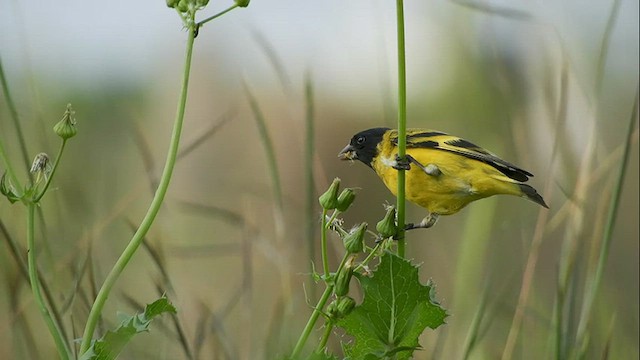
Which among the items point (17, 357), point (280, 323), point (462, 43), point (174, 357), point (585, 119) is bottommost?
point (17, 357)

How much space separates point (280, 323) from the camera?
1646mm

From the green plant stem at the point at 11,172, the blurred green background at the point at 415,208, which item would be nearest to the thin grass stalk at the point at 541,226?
the blurred green background at the point at 415,208

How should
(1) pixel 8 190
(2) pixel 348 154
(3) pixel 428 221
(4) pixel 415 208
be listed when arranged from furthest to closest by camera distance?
(4) pixel 415 208
(2) pixel 348 154
(3) pixel 428 221
(1) pixel 8 190

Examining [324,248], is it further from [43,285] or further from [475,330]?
[43,285]

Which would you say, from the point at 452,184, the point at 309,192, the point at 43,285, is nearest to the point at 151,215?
the point at 43,285

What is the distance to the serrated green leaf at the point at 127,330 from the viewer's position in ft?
3.52

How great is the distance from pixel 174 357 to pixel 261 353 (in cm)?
16

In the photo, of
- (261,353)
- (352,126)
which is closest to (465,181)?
(261,353)

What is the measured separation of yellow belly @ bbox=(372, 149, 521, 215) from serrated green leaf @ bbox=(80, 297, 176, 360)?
0.61 m

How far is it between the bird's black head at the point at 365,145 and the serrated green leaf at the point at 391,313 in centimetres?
74

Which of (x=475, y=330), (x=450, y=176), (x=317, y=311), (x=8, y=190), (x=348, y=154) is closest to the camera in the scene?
(x=317, y=311)

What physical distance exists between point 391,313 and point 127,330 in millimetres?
335

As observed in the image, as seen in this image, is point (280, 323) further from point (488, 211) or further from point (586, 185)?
point (586, 185)

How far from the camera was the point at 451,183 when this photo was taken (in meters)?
1.63
